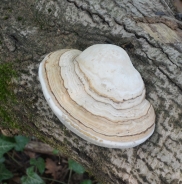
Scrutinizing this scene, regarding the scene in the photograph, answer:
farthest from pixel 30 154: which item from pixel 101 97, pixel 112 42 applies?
pixel 101 97

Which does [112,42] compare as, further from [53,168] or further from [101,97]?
[53,168]

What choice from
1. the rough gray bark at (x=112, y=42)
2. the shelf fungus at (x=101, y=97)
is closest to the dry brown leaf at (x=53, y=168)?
the rough gray bark at (x=112, y=42)

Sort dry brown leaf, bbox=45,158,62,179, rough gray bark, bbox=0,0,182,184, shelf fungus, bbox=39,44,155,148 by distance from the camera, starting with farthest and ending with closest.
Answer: dry brown leaf, bbox=45,158,62,179 → rough gray bark, bbox=0,0,182,184 → shelf fungus, bbox=39,44,155,148

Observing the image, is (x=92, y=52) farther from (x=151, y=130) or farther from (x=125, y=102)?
(x=151, y=130)

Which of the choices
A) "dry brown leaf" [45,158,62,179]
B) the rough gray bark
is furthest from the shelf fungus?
"dry brown leaf" [45,158,62,179]

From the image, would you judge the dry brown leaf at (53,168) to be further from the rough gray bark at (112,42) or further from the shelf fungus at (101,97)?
the shelf fungus at (101,97)

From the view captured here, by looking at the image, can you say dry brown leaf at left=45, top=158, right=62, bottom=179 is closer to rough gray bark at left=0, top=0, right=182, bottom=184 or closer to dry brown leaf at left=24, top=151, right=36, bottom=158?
dry brown leaf at left=24, top=151, right=36, bottom=158

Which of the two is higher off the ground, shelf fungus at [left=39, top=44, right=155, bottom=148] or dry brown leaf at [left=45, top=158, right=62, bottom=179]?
shelf fungus at [left=39, top=44, right=155, bottom=148]
